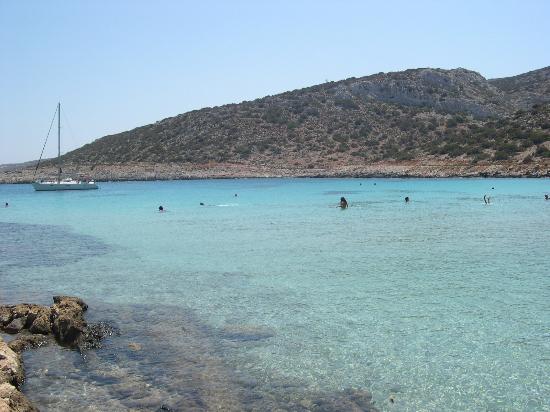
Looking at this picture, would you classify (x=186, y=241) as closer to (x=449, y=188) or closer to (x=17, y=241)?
(x=17, y=241)

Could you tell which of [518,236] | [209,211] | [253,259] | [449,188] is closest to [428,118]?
[449,188]

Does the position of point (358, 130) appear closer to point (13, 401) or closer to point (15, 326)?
point (15, 326)

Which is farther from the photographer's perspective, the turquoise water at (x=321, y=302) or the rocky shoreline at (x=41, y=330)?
the rocky shoreline at (x=41, y=330)

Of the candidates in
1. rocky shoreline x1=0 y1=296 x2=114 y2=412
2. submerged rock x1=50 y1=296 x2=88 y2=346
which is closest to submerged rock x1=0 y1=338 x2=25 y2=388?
rocky shoreline x1=0 y1=296 x2=114 y2=412

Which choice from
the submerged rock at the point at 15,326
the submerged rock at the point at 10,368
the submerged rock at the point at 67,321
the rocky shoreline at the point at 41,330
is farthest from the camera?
the submerged rock at the point at 15,326

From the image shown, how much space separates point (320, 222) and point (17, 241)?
640 inches

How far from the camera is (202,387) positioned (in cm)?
850

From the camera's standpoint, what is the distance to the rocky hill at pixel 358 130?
278ft

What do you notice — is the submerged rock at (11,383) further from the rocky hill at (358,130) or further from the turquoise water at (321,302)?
the rocky hill at (358,130)

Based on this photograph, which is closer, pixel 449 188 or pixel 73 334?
pixel 73 334

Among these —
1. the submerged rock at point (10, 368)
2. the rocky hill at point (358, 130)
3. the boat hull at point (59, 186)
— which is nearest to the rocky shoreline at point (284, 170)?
the rocky hill at point (358, 130)

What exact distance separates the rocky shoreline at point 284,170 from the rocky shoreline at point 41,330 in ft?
212

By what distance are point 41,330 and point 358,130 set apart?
96.7 metres

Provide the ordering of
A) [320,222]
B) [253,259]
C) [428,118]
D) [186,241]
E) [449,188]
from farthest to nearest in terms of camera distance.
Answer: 1. [428,118]
2. [449,188]
3. [320,222]
4. [186,241]
5. [253,259]
